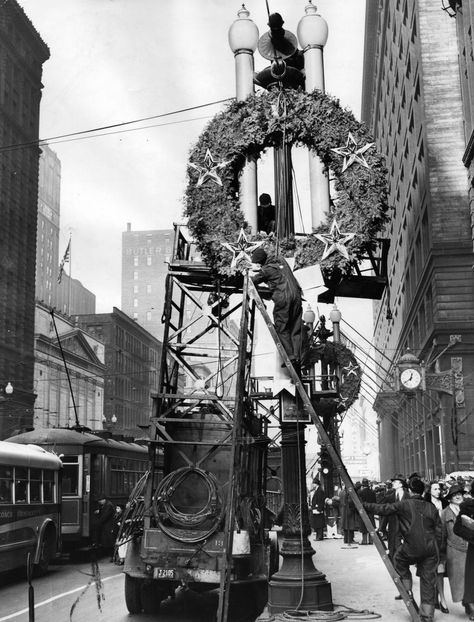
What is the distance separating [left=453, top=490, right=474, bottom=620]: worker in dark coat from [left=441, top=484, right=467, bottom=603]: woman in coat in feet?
0.92

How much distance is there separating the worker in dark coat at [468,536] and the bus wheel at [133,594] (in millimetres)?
4663

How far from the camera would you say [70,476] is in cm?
2069

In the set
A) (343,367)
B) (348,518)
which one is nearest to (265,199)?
(348,518)

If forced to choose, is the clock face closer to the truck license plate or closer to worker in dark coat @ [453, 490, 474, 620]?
worker in dark coat @ [453, 490, 474, 620]

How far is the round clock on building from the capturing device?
34156mm

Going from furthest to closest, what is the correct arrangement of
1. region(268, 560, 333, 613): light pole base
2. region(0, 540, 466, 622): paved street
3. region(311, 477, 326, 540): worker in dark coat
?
region(311, 477, 326, 540): worker in dark coat < region(0, 540, 466, 622): paved street < region(268, 560, 333, 613): light pole base

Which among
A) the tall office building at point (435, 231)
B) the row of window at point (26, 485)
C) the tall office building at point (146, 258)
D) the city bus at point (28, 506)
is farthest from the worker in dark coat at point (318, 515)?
the row of window at point (26, 485)

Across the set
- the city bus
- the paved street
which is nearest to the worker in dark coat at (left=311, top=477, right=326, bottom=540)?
the paved street

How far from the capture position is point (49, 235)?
3802 inches

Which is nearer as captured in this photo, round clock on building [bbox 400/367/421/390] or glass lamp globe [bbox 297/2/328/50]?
glass lamp globe [bbox 297/2/328/50]

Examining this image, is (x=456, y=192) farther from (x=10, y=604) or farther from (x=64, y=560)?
(x=10, y=604)

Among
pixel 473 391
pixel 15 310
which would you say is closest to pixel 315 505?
pixel 473 391

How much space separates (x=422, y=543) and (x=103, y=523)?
41.3 feet

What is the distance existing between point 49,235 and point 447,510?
89.9 metres
